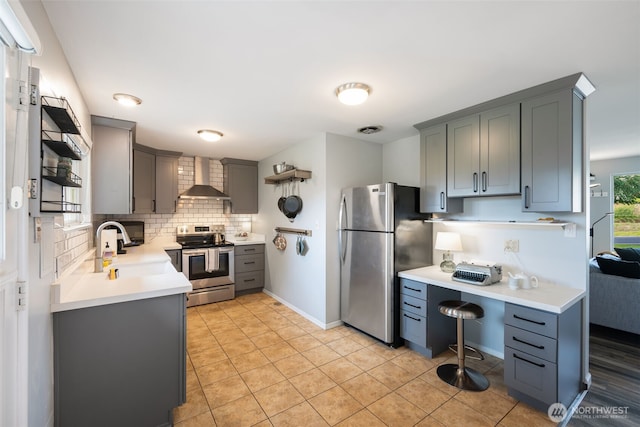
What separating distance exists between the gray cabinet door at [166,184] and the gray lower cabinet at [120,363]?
2922 millimetres

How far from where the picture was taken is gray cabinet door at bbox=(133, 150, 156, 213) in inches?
157

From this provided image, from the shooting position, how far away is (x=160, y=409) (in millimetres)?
1834

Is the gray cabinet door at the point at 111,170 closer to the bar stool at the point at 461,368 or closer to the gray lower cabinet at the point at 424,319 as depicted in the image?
the gray lower cabinet at the point at 424,319

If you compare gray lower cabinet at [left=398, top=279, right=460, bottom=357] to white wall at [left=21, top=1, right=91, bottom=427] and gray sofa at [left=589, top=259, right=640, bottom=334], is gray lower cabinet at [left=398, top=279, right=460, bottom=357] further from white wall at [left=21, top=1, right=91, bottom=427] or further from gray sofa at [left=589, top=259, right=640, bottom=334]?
white wall at [left=21, top=1, right=91, bottom=427]

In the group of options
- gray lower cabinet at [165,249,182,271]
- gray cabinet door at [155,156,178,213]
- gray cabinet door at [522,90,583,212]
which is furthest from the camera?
gray cabinet door at [155,156,178,213]

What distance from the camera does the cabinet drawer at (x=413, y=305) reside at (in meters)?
2.78

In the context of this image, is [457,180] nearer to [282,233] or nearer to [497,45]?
[497,45]

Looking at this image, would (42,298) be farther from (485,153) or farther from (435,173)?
(485,153)

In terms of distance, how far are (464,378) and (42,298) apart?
9.77 feet

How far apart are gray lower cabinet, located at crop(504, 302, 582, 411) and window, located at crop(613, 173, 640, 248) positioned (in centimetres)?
474

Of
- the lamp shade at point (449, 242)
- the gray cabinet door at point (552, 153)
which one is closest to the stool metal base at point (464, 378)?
the lamp shade at point (449, 242)

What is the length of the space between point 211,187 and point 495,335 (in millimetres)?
4584

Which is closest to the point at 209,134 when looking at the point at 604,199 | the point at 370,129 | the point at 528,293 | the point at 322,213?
the point at 322,213

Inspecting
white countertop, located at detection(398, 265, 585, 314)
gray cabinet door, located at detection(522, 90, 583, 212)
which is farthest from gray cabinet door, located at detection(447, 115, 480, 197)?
white countertop, located at detection(398, 265, 585, 314)
